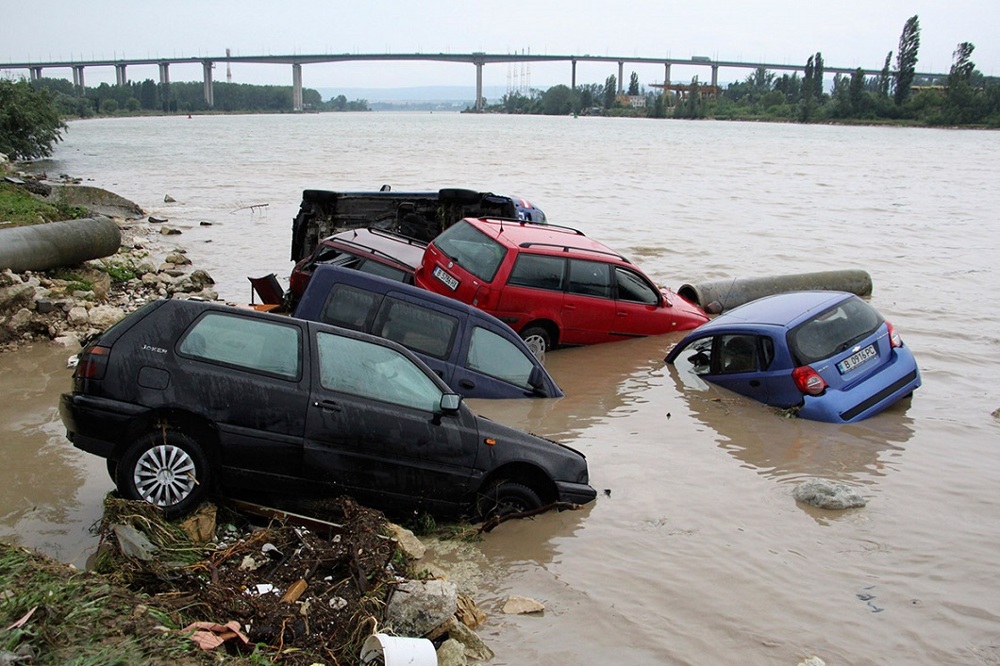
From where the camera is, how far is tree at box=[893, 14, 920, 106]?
144375 millimetres

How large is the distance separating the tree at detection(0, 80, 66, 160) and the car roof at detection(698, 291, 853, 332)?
43.9 m

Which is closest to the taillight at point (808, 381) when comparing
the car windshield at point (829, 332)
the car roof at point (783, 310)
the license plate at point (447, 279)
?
the car windshield at point (829, 332)

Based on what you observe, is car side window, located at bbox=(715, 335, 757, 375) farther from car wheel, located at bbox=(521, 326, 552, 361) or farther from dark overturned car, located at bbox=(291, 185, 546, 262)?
dark overturned car, located at bbox=(291, 185, 546, 262)

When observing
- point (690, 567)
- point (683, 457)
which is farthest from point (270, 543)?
point (683, 457)

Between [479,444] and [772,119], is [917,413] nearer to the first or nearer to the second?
[479,444]

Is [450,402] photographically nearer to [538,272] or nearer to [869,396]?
[869,396]

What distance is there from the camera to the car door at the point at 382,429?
630 cm

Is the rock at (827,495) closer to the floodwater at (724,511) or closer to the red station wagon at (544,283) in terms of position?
the floodwater at (724,511)

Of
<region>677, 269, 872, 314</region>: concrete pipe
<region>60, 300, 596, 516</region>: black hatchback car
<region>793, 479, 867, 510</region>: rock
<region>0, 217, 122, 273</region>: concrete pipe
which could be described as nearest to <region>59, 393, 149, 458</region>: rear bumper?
<region>60, 300, 596, 516</region>: black hatchback car

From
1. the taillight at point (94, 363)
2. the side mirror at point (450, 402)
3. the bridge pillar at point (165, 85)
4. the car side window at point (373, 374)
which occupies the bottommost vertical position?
the side mirror at point (450, 402)

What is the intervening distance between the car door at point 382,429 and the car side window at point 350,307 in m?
2.37

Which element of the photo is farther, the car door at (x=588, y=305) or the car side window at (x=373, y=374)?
the car door at (x=588, y=305)

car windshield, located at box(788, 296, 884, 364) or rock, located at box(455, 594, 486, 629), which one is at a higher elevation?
car windshield, located at box(788, 296, 884, 364)

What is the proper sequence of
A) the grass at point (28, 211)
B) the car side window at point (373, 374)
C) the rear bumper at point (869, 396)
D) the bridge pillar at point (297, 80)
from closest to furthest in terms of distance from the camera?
the car side window at point (373, 374)
the rear bumper at point (869, 396)
the grass at point (28, 211)
the bridge pillar at point (297, 80)
